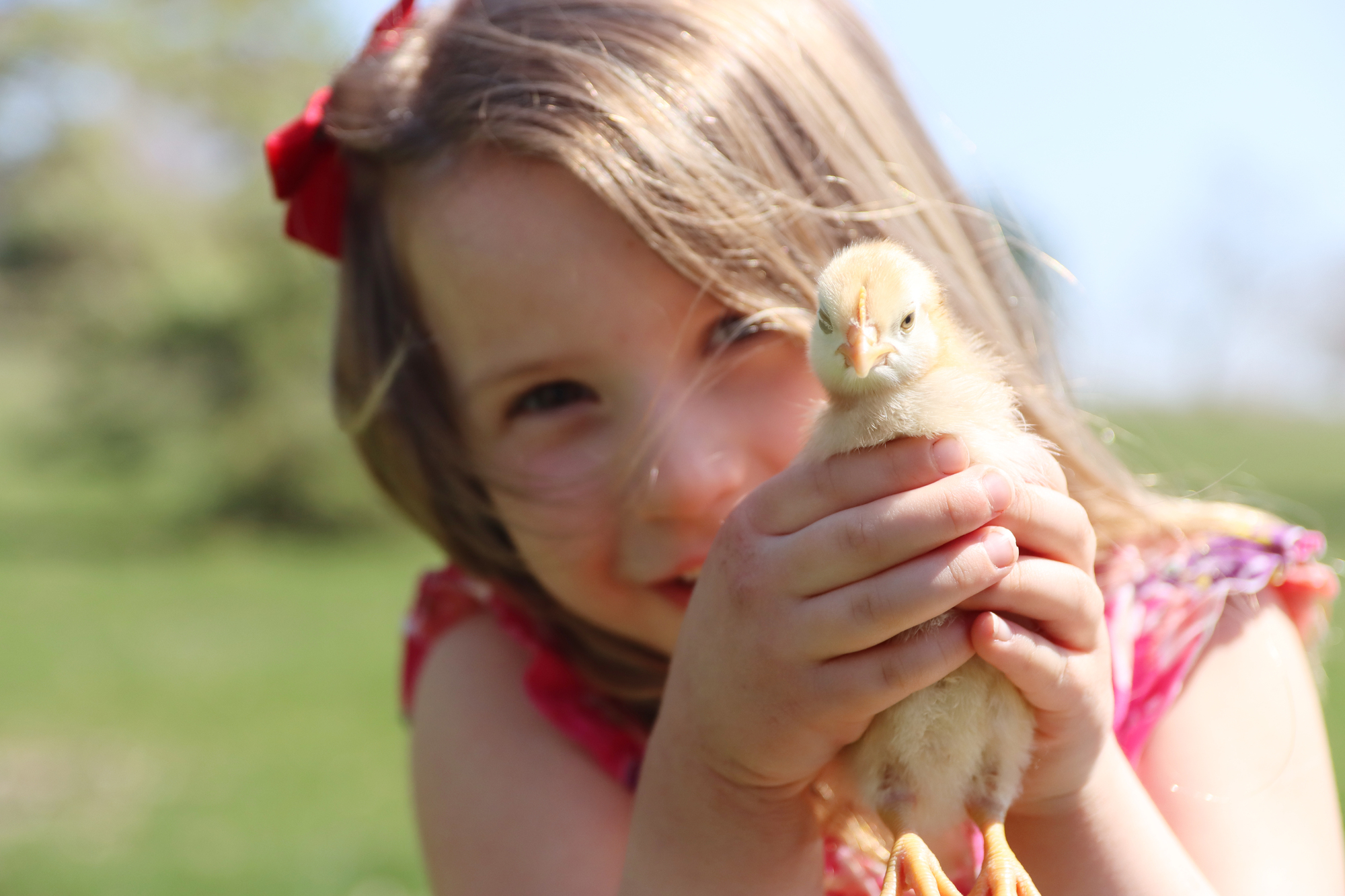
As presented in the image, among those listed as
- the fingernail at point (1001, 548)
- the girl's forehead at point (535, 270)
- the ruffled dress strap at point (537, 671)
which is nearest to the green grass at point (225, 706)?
the fingernail at point (1001, 548)

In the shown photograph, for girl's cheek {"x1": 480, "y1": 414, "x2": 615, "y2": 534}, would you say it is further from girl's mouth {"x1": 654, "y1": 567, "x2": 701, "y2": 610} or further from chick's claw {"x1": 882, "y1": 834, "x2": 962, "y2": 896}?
chick's claw {"x1": 882, "y1": 834, "x2": 962, "y2": 896}

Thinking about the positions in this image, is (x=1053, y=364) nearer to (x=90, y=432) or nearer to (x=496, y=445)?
(x=496, y=445)

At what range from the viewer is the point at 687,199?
1781 mm

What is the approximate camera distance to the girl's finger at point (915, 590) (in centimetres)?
127

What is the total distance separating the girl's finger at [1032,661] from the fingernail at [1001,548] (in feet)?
0.21

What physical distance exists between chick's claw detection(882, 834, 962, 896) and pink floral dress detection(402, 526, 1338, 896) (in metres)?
0.60

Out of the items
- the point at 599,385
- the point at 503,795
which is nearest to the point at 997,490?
the point at 599,385

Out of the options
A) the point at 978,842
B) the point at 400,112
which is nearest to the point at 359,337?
the point at 400,112

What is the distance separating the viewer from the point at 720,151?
1838 mm

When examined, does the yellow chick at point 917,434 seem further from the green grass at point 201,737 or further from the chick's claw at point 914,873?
the green grass at point 201,737

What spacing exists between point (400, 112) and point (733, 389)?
91 centimetres

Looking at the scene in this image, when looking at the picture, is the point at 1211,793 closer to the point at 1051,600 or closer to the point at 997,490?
the point at 1051,600

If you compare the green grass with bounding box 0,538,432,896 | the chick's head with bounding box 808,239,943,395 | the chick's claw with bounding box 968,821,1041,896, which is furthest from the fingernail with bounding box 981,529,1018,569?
the green grass with bounding box 0,538,432,896

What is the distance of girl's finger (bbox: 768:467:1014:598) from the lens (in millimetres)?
1260
